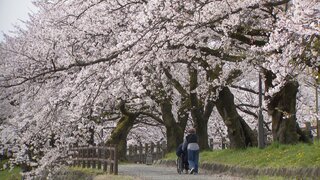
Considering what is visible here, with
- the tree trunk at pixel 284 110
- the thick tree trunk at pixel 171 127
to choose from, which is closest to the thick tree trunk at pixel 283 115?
the tree trunk at pixel 284 110

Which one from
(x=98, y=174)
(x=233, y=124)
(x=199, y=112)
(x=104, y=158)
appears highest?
(x=199, y=112)

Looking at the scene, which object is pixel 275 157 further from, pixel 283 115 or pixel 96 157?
pixel 96 157

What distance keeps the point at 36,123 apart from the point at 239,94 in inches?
827

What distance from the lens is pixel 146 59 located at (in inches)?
561

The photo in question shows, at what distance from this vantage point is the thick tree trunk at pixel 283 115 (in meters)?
16.9

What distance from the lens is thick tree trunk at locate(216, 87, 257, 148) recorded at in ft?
64.5

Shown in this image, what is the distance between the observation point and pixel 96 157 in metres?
21.8

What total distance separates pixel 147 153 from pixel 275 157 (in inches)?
775

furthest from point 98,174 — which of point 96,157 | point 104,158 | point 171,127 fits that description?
point 171,127

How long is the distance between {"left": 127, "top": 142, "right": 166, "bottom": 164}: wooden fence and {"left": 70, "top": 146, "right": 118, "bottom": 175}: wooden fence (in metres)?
8.89

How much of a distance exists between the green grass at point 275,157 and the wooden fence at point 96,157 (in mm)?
3637

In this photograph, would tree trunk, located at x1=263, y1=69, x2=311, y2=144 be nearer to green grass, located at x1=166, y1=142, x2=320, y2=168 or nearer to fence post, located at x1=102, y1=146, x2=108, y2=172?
green grass, located at x1=166, y1=142, x2=320, y2=168

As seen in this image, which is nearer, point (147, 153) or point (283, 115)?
point (283, 115)

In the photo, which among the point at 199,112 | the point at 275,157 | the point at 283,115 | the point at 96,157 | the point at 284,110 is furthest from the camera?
the point at 199,112
